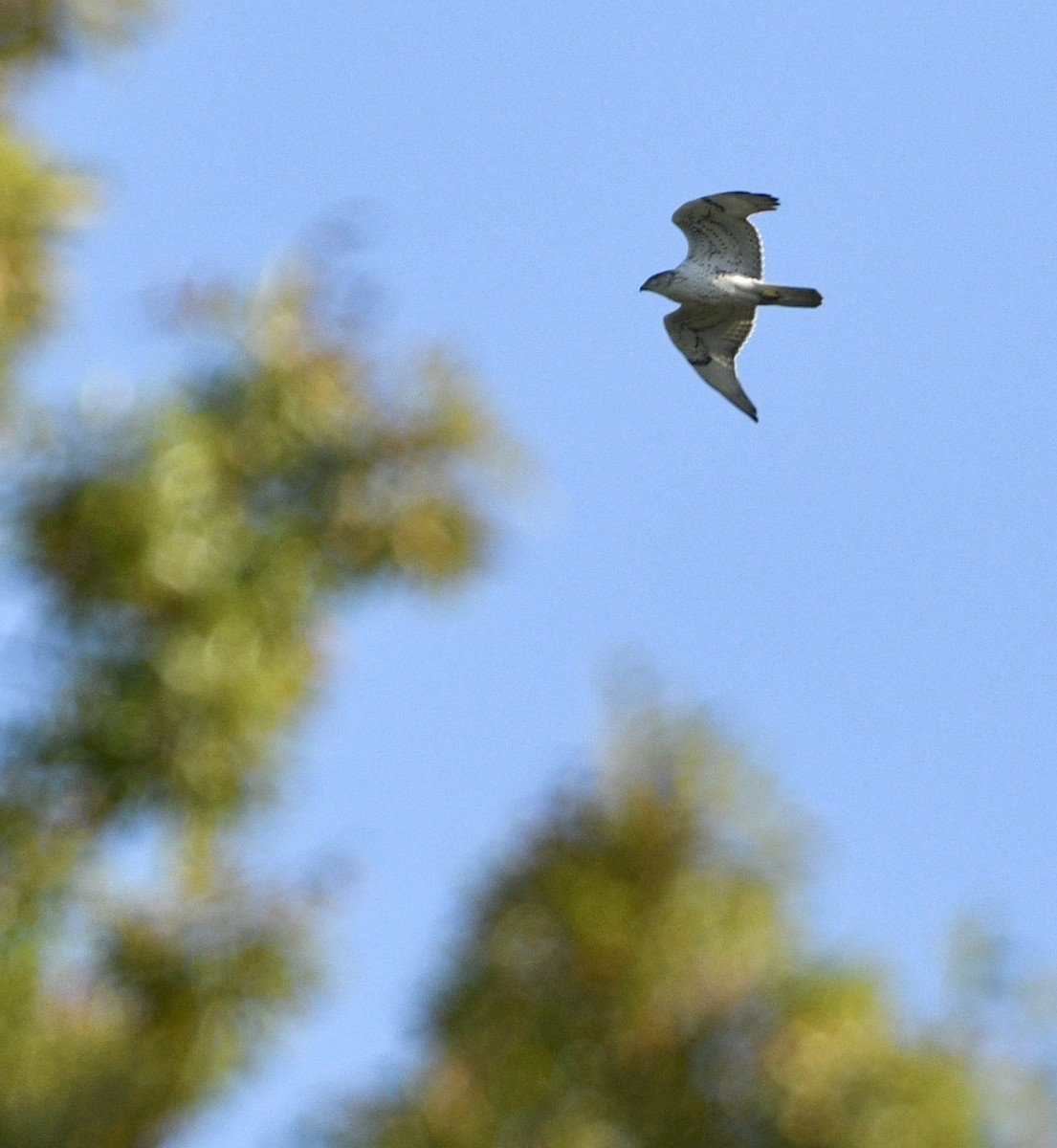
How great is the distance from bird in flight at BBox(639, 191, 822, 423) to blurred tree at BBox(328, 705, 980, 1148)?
14.8ft

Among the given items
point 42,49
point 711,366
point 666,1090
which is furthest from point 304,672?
point 711,366

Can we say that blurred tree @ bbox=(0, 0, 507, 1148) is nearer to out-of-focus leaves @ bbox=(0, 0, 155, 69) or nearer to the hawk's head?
out-of-focus leaves @ bbox=(0, 0, 155, 69)

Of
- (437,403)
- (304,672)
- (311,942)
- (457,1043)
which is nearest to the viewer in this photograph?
(457,1043)

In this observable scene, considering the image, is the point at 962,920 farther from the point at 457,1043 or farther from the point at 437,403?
the point at 437,403

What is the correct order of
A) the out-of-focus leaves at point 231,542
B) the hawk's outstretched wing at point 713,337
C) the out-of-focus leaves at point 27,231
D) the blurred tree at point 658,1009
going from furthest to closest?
the hawk's outstretched wing at point 713,337, the out-of-focus leaves at point 27,231, the out-of-focus leaves at point 231,542, the blurred tree at point 658,1009

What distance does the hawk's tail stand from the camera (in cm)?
680

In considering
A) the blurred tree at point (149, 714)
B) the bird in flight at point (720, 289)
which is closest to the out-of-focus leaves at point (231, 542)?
the blurred tree at point (149, 714)

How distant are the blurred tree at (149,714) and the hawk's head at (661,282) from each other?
4.32 m

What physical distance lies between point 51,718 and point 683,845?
945 millimetres

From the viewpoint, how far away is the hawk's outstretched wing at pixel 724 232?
683 cm

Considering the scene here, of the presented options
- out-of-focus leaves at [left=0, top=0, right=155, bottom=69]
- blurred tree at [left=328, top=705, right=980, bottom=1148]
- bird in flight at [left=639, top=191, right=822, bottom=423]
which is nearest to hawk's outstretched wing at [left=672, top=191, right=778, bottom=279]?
bird in flight at [left=639, top=191, right=822, bottom=423]

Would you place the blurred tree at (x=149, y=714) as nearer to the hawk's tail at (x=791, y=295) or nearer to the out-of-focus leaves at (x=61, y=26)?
the out-of-focus leaves at (x=61, y=26)

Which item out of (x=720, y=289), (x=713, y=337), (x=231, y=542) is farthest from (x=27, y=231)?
(x=713, y=337)

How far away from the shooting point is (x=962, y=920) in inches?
90.0
